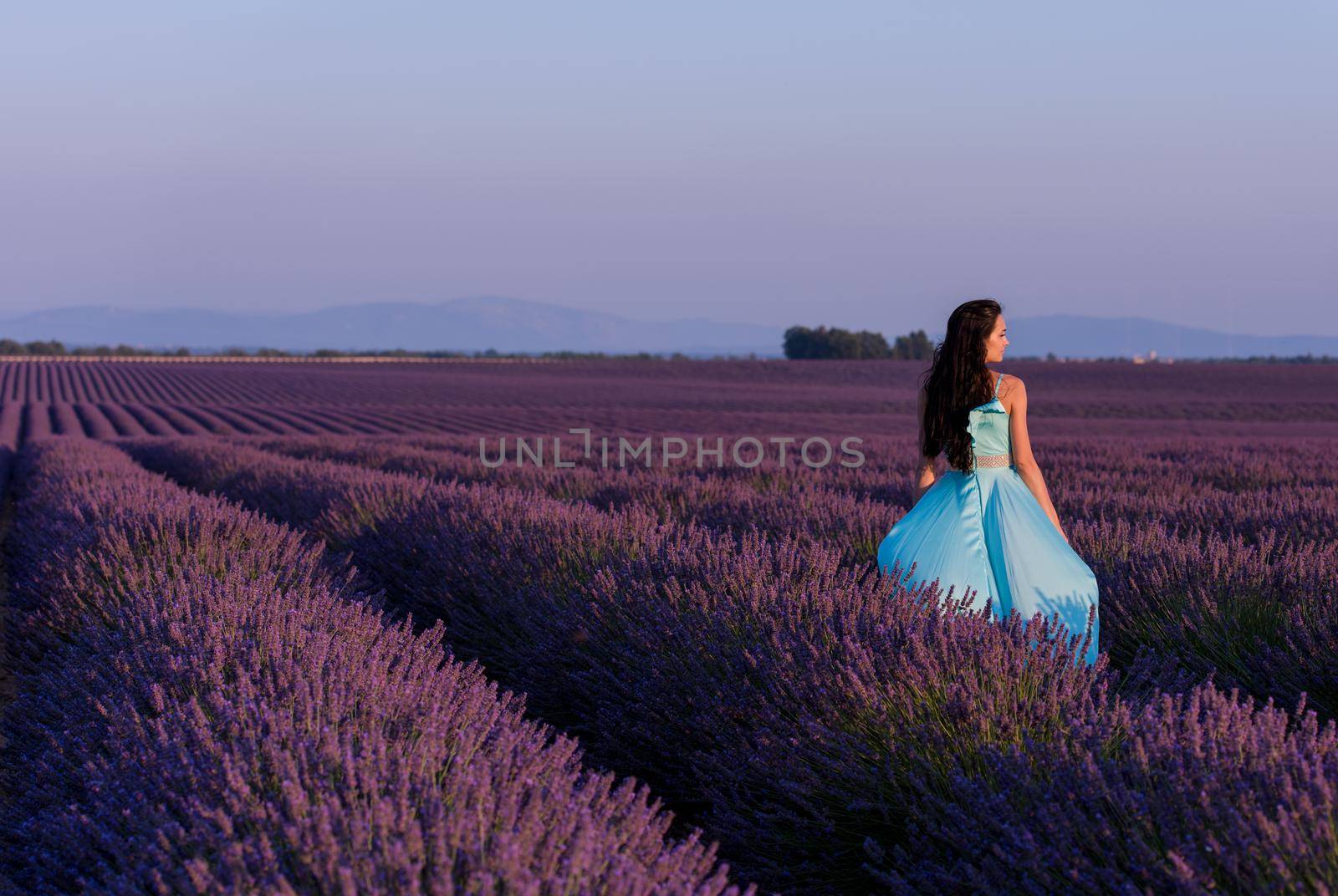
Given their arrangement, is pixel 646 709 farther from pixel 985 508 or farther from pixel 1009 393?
pixel 1009 393

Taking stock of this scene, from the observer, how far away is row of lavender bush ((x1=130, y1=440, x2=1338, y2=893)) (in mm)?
1601

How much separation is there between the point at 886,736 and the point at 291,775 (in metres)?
1.14

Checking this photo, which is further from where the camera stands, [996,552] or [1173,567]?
[1173,567]

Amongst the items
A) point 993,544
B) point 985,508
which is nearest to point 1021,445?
point 985,508

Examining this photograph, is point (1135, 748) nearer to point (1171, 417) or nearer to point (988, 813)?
point (988, 813)

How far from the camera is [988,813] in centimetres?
177

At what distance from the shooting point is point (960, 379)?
138 inches

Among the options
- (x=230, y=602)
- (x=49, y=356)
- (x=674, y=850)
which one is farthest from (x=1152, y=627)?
(x=49, y=356)

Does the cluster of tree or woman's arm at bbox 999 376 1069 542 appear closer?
woman's arm at bbox 999 376 1069 542

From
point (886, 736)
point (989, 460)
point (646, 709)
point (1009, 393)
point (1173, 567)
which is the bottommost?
point (646, 709)

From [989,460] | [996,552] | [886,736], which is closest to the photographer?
[886,736]

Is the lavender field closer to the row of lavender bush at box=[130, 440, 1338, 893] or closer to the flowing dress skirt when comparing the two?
the row of lavender bush at box=[130, 440, 1338, 893]

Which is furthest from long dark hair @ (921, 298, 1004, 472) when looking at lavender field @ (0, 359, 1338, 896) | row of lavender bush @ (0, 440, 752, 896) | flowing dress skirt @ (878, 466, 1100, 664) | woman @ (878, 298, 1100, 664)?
row of lavender bush @ (0, 440, 752, 896)

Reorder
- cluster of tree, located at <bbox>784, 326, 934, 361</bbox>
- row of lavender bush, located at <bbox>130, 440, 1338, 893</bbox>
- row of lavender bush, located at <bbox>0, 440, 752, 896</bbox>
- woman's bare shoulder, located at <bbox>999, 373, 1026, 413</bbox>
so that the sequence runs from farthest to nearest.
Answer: cluster of tree, located at <bbox>784, 326, 934, 361</bbox>, woman's bare shoulder, located at <bbox>999, 373, 1026, 413</bbox>, row of lavender bush, located at <bbox>130, 440, 1338, 893</bbox>, row of lavender bush, located at <bbox>0, 440, 752, 896</bbox>
